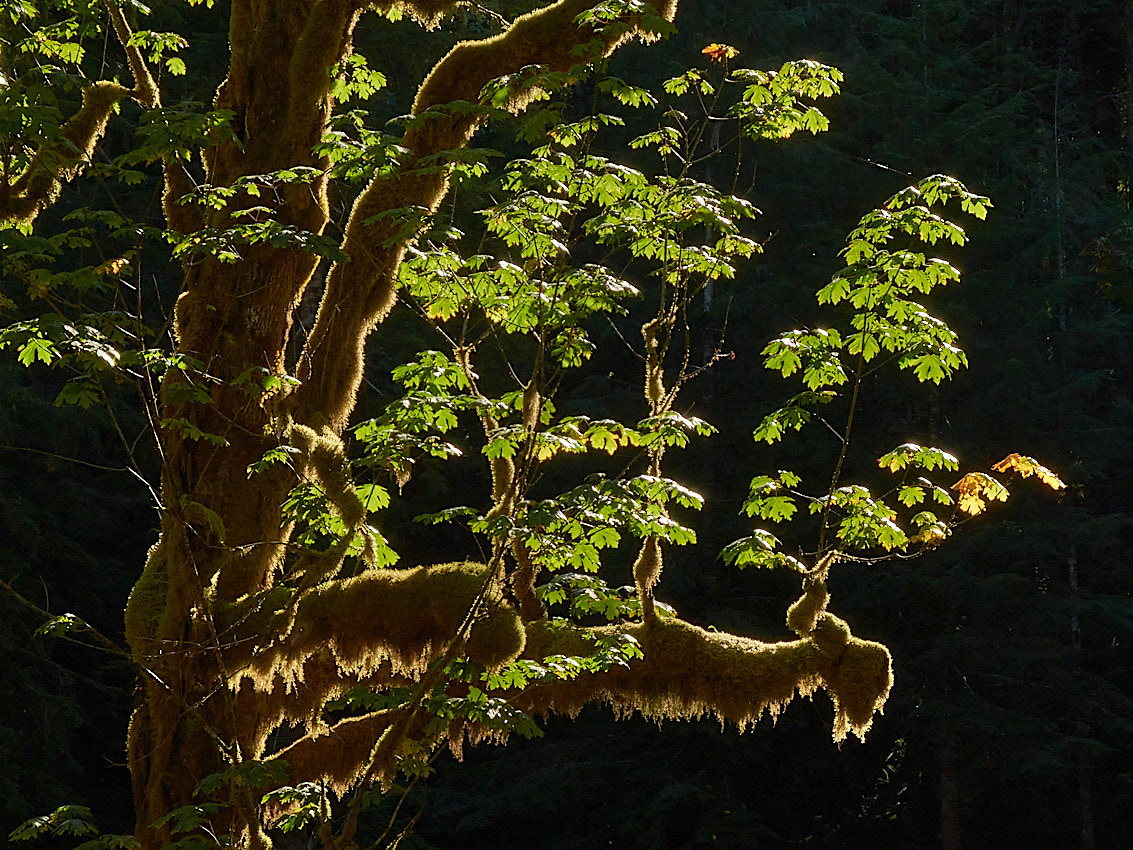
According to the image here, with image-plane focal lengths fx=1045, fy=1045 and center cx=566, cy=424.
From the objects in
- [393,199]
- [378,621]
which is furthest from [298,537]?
[393,199]

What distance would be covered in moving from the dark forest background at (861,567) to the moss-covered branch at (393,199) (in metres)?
4.87

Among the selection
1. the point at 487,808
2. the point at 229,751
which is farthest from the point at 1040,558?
the point at 229,751

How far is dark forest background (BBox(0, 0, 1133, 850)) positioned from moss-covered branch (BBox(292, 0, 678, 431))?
16.0 ft

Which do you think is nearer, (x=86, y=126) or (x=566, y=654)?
(x=566, y=654)

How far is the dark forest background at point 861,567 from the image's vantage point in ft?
32.3

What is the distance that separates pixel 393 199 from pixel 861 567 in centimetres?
885

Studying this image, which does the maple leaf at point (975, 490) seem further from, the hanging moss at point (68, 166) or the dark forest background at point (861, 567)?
the dark forest background at point (861, 567)

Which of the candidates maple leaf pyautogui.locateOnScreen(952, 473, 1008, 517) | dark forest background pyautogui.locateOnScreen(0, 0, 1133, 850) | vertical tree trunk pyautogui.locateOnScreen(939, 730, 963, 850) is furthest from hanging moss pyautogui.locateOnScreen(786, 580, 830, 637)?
vertical tree trunk pyautogui.locateOnScreen(939, 730, 963, 850)

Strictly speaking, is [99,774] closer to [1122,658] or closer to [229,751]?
[229,751]

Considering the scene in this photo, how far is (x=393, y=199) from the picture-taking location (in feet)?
14.1

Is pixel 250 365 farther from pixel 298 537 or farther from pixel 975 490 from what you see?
pixel 975 490

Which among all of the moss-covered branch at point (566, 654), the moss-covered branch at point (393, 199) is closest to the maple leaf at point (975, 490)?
the moss-covered branch at point (566, 654)

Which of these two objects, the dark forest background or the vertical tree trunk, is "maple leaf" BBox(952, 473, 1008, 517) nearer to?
the dark forest background

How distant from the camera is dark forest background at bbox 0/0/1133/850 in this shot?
9844 mm
